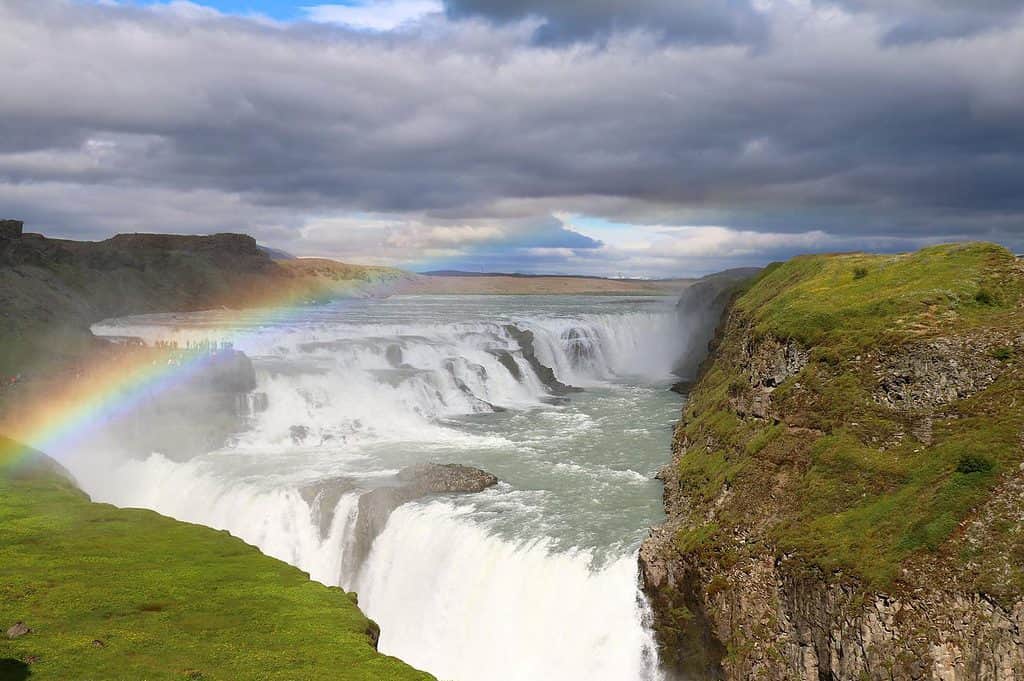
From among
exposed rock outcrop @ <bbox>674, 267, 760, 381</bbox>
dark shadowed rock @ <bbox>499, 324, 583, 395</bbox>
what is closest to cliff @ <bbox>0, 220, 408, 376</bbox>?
dark shadowed rock @ <bbox>499, 324, 583, 395</bbox>

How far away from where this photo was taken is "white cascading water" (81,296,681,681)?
22094 millimetres

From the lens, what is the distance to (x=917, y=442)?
20.6m

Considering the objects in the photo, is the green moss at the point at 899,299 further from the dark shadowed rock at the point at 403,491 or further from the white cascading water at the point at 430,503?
the dark shadowed rock at the point at 403,491

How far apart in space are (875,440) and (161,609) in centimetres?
1980

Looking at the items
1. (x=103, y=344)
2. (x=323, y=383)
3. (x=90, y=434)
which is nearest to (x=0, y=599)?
(x=90, y=434)

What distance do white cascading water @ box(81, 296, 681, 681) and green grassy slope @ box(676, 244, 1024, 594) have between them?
401 cm

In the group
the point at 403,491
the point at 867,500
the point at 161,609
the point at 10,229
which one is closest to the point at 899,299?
the point at 867,500

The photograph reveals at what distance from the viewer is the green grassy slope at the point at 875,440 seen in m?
17.8

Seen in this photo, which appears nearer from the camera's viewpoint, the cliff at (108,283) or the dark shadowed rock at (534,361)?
the cliff at (108,283)

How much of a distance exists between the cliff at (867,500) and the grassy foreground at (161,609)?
385 inches

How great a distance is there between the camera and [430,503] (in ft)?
93.2

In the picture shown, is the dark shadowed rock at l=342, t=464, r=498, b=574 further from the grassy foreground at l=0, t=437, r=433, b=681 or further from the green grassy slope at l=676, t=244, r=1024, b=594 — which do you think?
the green grassy slope at l=676, t=244, r=1024, b=594

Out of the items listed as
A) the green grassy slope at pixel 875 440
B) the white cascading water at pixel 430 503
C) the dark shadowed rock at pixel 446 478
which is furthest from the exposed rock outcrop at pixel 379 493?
the green grassy slope at pixel 875 440

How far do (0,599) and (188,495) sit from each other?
17713mm
